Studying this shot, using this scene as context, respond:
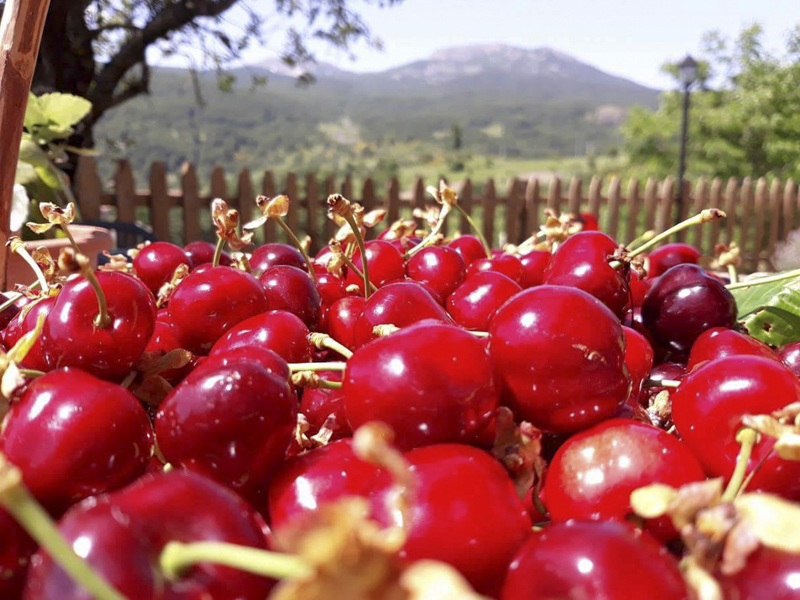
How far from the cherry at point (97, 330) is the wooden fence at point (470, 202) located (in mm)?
4250

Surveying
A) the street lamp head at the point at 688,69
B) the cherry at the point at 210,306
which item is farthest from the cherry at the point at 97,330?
the street lamp head at the point at 688,69

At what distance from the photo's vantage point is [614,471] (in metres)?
0.48

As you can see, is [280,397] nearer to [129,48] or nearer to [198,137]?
[129,48]

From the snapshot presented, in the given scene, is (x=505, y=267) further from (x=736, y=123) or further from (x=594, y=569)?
(x=736, y=123)

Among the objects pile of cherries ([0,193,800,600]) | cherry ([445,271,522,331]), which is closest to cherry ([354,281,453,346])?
pile of cherries ([0,193,800,600])

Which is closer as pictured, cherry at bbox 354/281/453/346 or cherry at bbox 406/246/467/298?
cherry at bbox 354/281/453/346

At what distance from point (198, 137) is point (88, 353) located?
3069 centimetres

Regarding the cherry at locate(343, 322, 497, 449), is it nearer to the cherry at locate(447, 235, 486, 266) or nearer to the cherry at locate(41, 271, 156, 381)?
the cherry at locate(41, 271, 156, 381)

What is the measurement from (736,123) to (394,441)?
16179 mm

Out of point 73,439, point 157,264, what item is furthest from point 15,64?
point 73,439

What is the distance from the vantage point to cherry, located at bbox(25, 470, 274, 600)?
0.30 metres

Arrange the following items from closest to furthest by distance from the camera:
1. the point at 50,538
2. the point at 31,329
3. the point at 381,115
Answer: the point at 50,538, the point at 31,329, the point at 381,115

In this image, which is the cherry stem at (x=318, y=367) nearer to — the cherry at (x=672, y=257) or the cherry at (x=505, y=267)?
the cherry at (x=505, y=267)

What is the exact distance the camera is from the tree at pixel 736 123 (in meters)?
14.0
